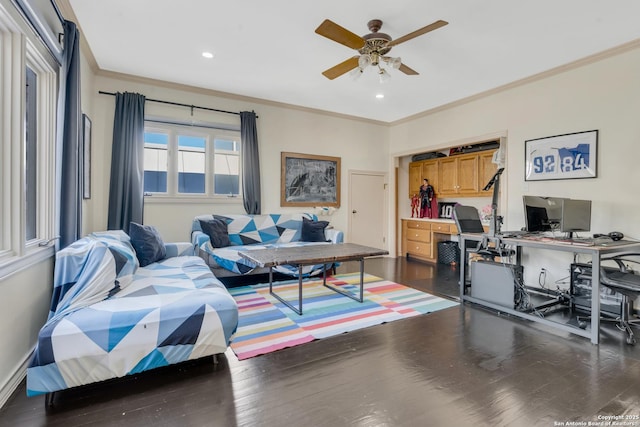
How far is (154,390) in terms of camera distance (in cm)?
182

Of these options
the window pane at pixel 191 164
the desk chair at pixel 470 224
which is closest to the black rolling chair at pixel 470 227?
the desk chair at pixel 470 224

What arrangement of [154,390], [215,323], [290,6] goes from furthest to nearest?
1. [290,6]
2. [215,323]
3. [154,390]

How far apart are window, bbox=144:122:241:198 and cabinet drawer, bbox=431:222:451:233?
360cm

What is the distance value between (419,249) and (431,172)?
5.09 ft

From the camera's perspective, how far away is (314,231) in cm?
491

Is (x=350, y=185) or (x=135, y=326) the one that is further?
(x=350, y=185)

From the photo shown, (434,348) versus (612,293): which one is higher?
(612,293)

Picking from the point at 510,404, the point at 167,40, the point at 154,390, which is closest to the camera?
the point at 510,404

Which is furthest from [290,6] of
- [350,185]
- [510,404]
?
[350,185]

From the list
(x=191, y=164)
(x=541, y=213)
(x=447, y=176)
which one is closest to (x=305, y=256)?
(x=541, y=213)

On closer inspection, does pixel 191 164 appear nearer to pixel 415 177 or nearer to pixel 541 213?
pixel 415 177

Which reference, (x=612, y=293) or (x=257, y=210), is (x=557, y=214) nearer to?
(x=612, y=293)

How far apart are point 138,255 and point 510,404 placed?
3.31 meters

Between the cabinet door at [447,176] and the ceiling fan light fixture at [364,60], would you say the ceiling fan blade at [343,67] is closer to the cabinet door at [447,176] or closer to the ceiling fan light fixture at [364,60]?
the ceiling fan light fixture at [364,60]
